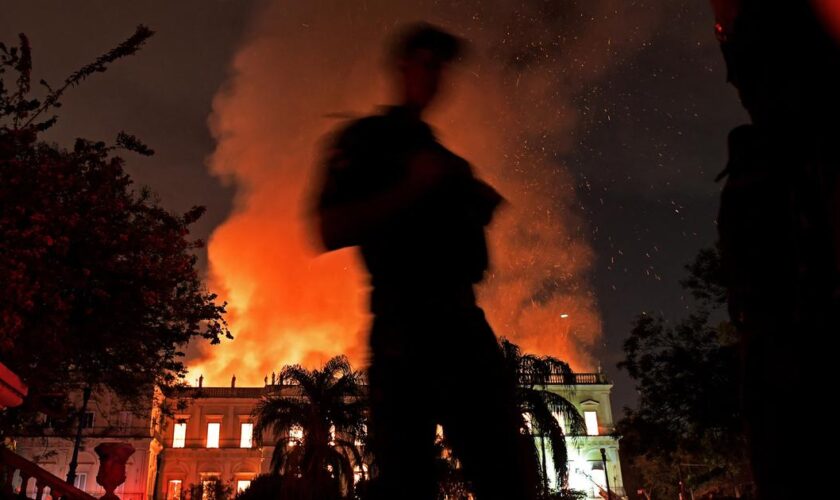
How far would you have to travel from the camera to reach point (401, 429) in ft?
7.41

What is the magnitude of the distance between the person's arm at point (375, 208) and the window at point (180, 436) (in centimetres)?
6074

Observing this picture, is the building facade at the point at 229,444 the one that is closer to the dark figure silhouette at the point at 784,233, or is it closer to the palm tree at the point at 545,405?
the palm tree at the point at 545,405

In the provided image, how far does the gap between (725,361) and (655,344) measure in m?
2.67

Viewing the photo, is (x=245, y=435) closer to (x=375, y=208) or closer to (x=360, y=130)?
(x=360, y=130)

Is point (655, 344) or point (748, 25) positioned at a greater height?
point (655, 344)

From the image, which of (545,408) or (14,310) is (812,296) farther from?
(545,408)

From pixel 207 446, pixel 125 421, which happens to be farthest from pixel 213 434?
pixel 125 421

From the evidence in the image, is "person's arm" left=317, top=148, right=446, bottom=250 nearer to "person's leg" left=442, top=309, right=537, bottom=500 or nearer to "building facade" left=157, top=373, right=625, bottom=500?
"person's leg" left=442, top=309, right=537, bottom=500

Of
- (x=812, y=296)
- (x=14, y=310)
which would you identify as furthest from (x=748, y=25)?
(x=14, y=310)

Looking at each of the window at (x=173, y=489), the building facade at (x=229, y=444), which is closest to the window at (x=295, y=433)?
the building facade at (x=229, y=444)

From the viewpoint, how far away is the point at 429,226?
7.63 feet

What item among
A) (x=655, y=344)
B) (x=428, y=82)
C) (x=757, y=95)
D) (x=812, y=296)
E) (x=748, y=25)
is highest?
(x=655, y=344)

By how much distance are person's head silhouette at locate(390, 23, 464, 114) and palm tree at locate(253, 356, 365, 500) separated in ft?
61.4

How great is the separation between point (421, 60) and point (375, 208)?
1.99ft
